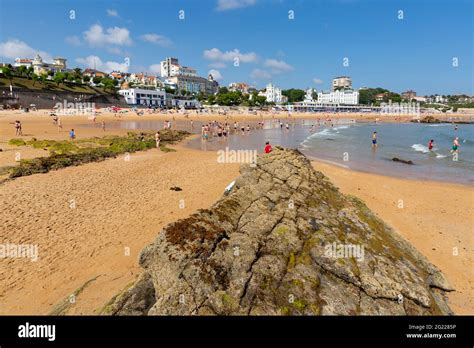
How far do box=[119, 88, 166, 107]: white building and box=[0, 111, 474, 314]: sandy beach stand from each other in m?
113

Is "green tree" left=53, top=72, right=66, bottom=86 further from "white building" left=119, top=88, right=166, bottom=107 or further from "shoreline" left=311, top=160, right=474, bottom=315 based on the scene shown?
"shoreline" left=311, top=160, right=474, bottom=315

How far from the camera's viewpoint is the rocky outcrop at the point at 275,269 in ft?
16.5

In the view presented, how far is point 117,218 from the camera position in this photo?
39.4 feet

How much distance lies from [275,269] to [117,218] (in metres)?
8.44

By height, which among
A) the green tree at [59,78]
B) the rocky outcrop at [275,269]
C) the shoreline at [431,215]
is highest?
the green tree at [59,78]

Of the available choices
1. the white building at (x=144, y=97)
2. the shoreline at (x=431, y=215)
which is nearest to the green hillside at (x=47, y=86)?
the white building at (x=144, y=97)

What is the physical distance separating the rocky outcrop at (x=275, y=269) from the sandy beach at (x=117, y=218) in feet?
6.52

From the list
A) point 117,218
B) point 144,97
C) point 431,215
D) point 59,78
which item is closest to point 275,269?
point 117,218

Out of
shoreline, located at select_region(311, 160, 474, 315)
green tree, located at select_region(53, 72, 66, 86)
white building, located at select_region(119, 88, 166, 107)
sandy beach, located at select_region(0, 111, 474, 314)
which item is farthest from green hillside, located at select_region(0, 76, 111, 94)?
shoreline, located at select_region(311, 160, 474, 315)

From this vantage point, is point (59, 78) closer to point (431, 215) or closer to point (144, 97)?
point (144, 97)

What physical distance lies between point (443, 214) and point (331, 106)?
193 metres

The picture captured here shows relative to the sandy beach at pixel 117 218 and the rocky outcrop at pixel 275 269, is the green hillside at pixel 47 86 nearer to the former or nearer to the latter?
the sandy beach at pixel 117 218

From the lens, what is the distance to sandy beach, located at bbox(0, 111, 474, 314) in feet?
25.0
